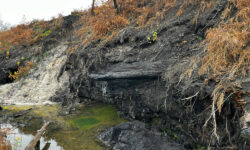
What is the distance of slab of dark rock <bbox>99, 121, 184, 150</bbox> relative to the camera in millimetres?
4137

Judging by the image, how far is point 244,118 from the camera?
2.67m

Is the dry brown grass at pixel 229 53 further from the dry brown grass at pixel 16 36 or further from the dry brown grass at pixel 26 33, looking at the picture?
the dry brown grass at pixel 16 36

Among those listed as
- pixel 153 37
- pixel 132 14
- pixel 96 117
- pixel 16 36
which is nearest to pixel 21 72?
pixel 16 36

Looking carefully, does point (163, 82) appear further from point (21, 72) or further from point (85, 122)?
point (21, 72)

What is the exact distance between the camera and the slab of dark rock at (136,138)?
4.14 metres

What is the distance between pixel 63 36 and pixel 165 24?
293 inches

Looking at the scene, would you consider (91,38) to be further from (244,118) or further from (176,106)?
(244,118)

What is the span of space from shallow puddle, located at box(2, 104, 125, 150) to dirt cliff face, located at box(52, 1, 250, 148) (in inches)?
21.0

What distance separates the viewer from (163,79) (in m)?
4.72

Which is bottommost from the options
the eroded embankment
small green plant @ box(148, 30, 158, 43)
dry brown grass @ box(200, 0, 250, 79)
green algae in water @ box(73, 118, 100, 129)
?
green algae in water @ box(73, 118, 100, 129)

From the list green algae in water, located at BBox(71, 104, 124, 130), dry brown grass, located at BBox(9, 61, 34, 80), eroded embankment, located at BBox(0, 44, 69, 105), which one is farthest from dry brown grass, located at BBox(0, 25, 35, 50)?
green algae in water, located at BBox(71, 104, 124, 130)

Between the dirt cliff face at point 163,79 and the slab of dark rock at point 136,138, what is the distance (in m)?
0.31

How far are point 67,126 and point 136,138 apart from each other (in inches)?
91.3

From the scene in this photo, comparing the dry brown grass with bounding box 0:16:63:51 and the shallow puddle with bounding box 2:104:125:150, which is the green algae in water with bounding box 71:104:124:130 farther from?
the dry brown grass with bounding box 0:16:63:51
